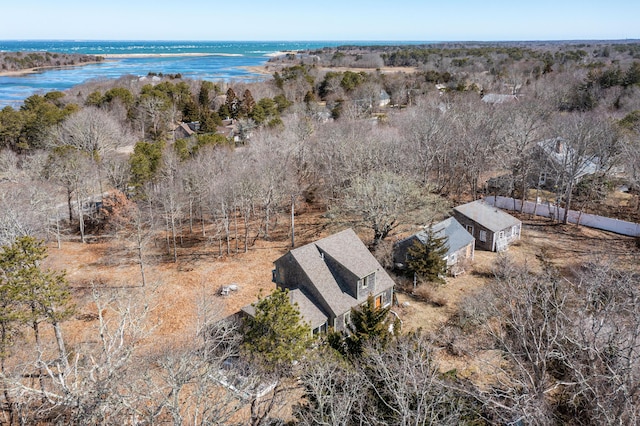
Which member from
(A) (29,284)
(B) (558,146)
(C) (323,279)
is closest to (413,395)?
(C) (323,279)

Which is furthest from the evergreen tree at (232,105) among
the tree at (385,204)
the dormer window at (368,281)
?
the dormer window at (368,281)

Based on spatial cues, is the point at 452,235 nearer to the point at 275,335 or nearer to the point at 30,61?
the point at 275,335

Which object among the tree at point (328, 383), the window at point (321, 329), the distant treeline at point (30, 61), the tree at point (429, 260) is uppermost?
the distant treeline at point (30, 61)

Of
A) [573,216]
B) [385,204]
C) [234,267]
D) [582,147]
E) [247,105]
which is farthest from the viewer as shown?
[247,105]

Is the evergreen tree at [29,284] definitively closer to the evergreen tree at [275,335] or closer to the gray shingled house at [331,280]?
the evergreen tree at [275,335]

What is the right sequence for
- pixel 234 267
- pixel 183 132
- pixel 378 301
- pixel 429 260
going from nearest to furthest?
pixel 378 301
pixel 429 260
pixel 234 267
pixel 183 132

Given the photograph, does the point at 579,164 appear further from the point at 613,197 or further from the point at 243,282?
the point at 243,282

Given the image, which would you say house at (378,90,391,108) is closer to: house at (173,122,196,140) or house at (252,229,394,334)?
house at (173,122,196,140)

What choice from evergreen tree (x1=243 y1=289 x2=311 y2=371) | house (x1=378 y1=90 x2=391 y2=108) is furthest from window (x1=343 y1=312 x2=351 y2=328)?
house (x1=378 y1=90 x2=391 y2=108)
